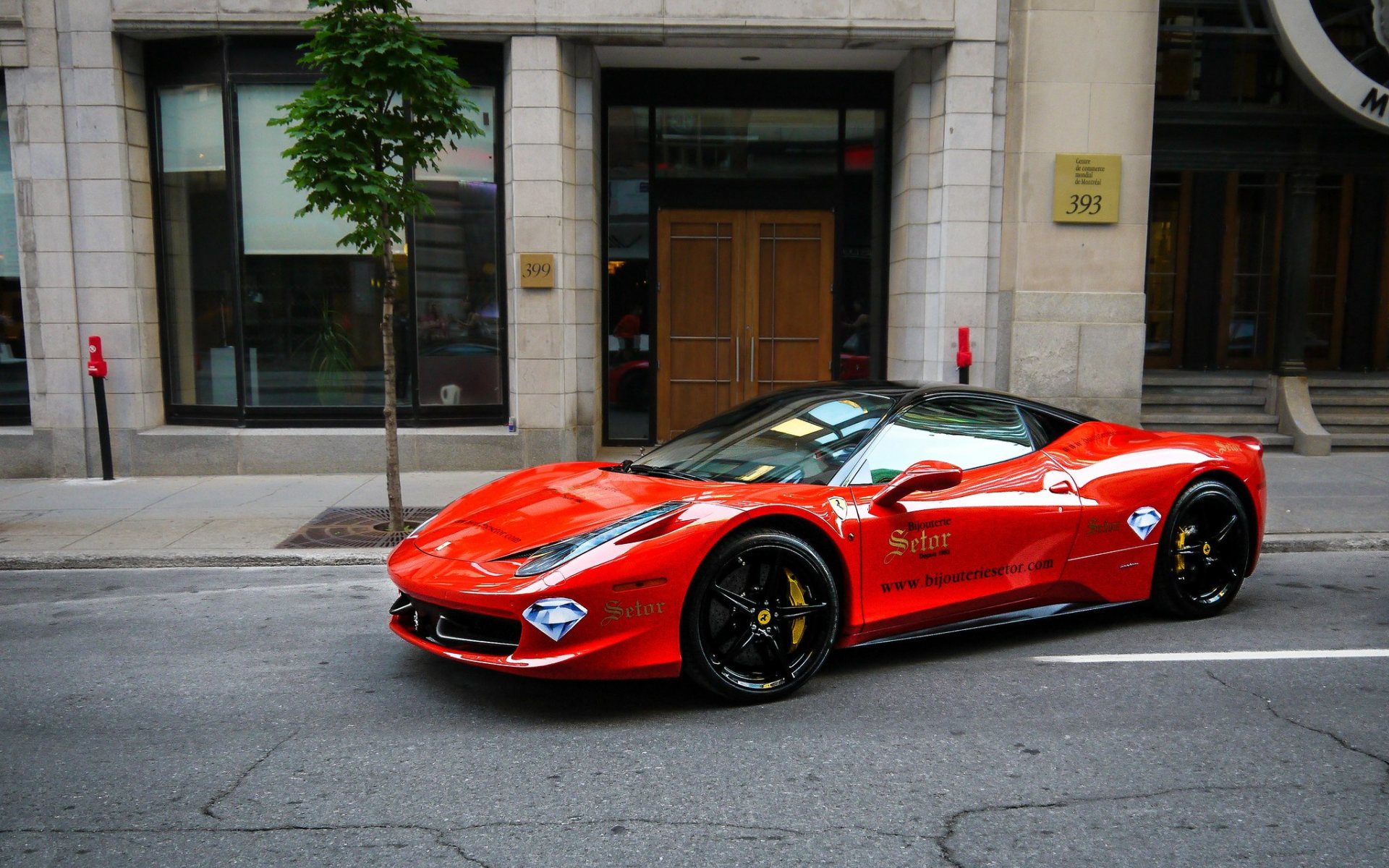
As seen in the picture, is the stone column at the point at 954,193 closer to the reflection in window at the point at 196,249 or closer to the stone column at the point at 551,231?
the stone column at the point at 551,231

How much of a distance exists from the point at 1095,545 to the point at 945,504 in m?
1.02

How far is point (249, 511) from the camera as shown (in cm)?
913

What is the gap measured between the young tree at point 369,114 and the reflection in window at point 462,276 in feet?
10.2

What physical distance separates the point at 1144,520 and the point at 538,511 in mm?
3179

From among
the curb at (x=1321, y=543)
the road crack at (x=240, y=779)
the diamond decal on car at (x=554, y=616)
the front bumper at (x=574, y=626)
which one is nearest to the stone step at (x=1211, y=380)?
the curb at (x=1321, y=543)

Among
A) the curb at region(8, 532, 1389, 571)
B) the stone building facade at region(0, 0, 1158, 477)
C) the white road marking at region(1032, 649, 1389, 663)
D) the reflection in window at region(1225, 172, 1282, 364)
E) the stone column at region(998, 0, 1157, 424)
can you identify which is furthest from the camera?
the reflection in window at region(1225, 172, 1282, 364)

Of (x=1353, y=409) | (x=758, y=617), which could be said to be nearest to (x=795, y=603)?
(x=758, y=617)

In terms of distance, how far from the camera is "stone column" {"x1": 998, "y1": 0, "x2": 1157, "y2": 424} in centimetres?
→ 1150

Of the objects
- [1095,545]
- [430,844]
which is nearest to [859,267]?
[1095,545]

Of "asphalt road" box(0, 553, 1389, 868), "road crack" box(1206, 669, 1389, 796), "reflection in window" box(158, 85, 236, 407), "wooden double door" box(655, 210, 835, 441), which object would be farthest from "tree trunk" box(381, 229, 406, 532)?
"road crack" box(1206, 669, 1389, 796)

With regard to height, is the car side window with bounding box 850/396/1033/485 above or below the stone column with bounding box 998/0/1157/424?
below

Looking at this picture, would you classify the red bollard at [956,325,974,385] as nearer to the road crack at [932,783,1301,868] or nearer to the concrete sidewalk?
the concrete sidewalk

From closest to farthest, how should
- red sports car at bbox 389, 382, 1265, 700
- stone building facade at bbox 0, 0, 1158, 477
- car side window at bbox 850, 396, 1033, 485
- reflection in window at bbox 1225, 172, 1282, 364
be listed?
1. red sports car at bbox 389, 382, 1265, 700
2. car side window at bbox 850, 396, 1033, 485
3. stone building facade at bbox 0, 0, 1158, 477
4. reflection in window at bbox 1225, 172, 1282, 364

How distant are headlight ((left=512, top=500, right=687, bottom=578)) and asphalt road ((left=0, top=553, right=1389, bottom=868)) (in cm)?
66
